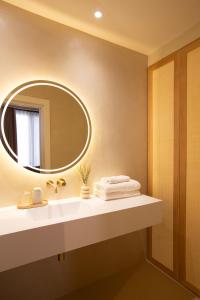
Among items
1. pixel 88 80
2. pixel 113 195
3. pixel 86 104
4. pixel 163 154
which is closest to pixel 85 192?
pixel 113 195

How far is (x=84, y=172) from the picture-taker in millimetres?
1751

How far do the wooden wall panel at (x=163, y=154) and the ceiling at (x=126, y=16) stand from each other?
336 mm

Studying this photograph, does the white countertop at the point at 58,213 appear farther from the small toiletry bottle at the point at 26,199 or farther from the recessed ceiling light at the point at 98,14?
the recessed ceiling light at the point at 98,14

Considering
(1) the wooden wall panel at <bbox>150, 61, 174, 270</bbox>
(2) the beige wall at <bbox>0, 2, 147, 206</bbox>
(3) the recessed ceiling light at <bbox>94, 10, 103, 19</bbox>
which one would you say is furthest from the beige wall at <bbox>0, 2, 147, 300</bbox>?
(3) the recessed ceiling light at <bbox>94, 10, 103, 19</bbox>

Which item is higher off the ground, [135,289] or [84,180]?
[84,180]

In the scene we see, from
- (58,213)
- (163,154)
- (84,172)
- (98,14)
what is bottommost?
(58,213)

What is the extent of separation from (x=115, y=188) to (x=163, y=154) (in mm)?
708

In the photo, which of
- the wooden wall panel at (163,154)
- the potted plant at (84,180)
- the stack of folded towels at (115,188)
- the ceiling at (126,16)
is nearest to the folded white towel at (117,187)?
the stack of folded towels at (115,188)

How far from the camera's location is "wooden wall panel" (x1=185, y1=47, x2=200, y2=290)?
1.65m

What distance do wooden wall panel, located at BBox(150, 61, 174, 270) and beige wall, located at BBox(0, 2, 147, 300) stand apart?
12cm

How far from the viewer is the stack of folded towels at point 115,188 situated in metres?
1.60

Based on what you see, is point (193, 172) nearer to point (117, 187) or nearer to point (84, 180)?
point (117, 187)

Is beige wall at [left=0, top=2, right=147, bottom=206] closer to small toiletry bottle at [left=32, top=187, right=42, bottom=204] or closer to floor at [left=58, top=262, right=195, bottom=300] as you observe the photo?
small toiletry bottle at [left=32, top=187, right=42, bottom=204]

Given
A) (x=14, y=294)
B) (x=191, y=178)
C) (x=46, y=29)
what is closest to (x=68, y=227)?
(x=14, y=294)
